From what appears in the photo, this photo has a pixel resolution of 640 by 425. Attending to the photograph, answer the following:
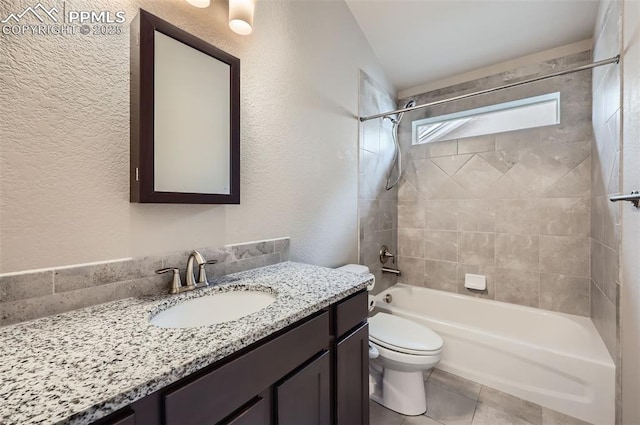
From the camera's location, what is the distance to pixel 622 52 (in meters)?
1.35

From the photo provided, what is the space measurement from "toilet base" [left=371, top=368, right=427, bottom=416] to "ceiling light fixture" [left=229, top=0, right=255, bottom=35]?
6.85 feet

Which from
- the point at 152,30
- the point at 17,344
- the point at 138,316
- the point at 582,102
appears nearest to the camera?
the point at 17,344

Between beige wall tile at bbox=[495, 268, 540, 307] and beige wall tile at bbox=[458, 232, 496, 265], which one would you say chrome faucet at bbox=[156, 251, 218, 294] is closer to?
beige wall tile at bbox=[458, 232, 496, 265]

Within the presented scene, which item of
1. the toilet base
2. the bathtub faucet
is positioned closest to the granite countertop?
the toilet base

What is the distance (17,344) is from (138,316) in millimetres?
237

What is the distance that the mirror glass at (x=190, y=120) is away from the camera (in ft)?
3.19

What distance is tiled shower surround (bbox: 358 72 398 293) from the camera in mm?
2244

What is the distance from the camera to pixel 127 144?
92 centimetres

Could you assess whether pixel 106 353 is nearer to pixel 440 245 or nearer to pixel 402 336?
pixel 402 336

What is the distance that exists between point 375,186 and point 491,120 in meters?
1.20

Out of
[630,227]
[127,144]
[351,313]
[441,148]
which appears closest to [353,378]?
[351,313]

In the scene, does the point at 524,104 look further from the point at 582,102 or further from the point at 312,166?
the point at 312,166

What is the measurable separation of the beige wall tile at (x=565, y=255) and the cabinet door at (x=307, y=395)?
7.04ft

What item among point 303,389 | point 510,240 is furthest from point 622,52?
point 303,389
